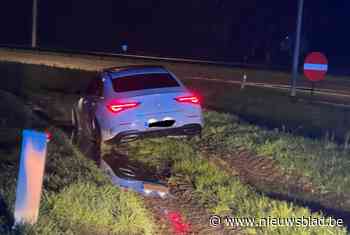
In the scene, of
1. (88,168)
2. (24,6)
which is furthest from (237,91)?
(24,6)

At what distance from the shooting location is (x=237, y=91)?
2480 cm

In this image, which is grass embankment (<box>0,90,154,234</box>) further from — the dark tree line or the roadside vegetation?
the dark tree line

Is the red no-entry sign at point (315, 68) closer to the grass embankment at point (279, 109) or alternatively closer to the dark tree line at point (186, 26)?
the grass embankment at point (279, 109)

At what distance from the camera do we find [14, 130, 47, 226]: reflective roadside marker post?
711 cm

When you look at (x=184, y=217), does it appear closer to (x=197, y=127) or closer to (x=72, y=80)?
(x=197, y=127)

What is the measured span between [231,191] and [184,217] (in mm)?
1008

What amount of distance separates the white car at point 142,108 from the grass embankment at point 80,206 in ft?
8.43

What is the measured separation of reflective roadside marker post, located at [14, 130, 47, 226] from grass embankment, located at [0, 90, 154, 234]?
0.14m

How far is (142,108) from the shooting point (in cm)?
1252

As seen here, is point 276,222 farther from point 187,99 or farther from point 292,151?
point 187,99

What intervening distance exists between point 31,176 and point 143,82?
6218mm

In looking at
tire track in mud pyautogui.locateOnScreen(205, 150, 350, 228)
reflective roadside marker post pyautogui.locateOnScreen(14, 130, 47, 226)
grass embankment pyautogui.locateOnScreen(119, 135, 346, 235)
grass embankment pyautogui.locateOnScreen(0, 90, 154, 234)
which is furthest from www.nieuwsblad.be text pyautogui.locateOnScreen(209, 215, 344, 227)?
reflective roadside marker post pyautogui.locateOnScreen(14, 130, 47, 226)

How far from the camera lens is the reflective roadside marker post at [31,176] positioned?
7105 millimetres

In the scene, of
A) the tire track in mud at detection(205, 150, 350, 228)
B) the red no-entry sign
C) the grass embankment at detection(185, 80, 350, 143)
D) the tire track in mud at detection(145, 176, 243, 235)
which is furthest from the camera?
the red no-entry sign
